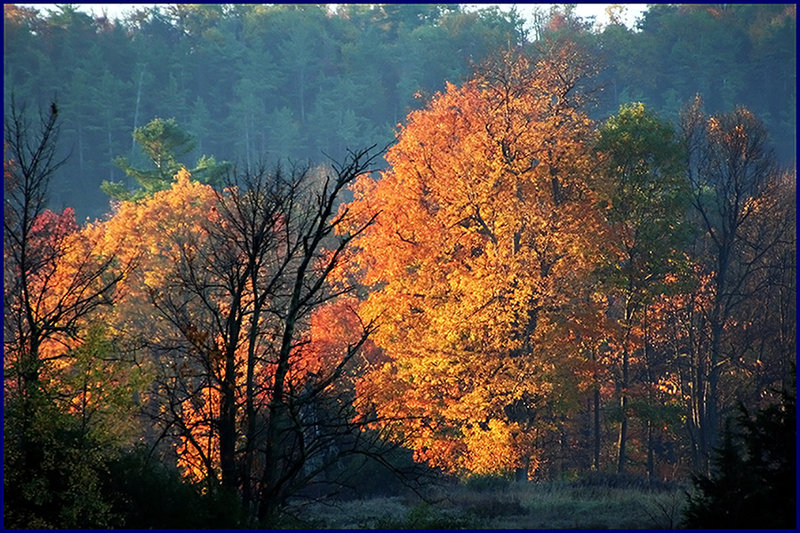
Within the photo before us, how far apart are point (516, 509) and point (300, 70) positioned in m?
70.9

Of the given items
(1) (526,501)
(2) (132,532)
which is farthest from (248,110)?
(2) (132,532)

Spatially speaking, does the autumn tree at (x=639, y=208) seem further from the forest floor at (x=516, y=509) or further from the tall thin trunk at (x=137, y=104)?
the tall thin trunk at (x=137, y=104)

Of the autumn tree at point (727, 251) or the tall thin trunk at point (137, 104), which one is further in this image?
the tall thin trunk at point (137, 104)

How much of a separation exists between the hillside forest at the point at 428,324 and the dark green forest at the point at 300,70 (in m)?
23.7

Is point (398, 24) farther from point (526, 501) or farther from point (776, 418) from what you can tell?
point (776, 418)

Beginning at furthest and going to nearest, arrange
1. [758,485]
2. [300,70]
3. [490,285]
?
[300,70] < [490,285] < [758,485]

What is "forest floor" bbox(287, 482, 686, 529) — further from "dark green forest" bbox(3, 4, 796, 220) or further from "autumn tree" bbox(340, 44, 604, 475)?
"dark green forest" bbox(3, 4, 796, 220)

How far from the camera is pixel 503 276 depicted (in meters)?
27.5

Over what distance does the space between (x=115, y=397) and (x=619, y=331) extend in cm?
1608

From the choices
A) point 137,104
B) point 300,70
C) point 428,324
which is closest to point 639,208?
point 428,324

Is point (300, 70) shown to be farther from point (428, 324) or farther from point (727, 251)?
point (428, 324)

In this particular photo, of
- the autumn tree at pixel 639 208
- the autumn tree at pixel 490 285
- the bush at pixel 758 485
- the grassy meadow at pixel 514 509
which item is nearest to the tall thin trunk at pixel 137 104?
the autumn tree at pixel 490 285

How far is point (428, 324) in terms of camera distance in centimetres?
2900

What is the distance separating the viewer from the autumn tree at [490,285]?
27469 mm
